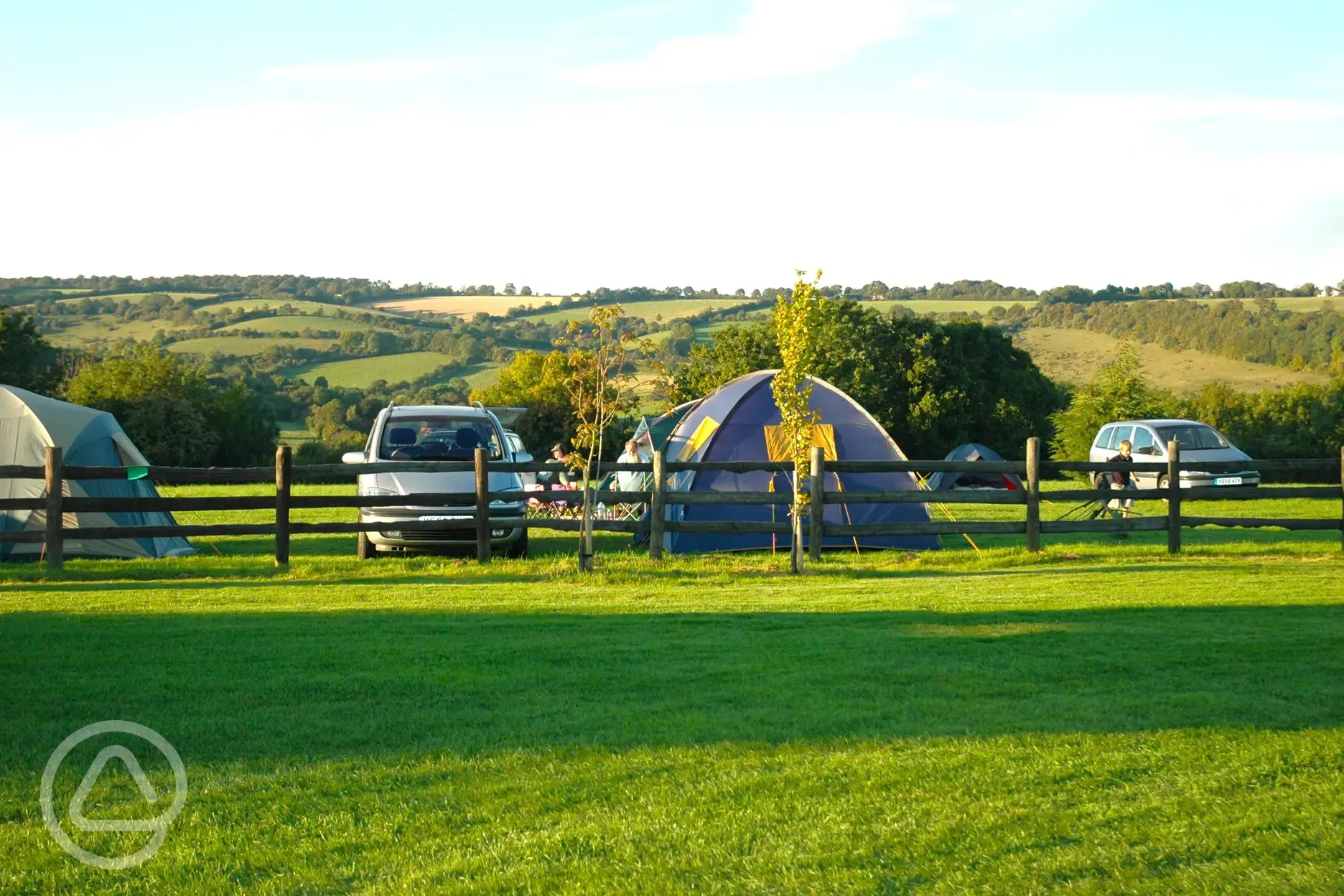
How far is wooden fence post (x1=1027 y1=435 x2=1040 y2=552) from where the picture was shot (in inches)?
554

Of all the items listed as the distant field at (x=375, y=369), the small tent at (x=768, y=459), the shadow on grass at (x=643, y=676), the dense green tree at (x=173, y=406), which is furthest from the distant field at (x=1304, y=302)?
the shadow on grass at (x=643, y=676)

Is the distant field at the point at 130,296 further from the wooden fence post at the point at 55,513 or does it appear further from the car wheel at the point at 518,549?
the car wheel at the point at 518,549

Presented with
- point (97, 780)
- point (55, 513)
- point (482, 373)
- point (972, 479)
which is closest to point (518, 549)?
point (55, 513)

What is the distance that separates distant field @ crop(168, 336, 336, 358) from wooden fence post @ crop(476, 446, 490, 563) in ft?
232

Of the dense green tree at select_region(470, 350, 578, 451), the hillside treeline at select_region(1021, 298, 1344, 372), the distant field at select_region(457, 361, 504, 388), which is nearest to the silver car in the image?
the dense green tree at select_region(470, 350, 578, 451)

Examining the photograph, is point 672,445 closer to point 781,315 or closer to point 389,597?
point 781,315

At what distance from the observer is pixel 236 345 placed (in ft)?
267

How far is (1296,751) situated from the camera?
5250 mm

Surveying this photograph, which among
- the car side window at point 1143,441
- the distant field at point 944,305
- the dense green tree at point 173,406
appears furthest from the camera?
the distant field at point 944,305

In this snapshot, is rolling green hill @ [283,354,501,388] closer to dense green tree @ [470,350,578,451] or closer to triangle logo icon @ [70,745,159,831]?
dense green tree @ [470,350,578,451]

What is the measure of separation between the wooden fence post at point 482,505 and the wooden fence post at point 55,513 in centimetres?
433

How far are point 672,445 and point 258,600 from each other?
8.57 metres

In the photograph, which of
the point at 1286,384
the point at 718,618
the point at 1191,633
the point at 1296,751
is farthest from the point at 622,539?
the point at 1286,384

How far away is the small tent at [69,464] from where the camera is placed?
14633 millimetres
